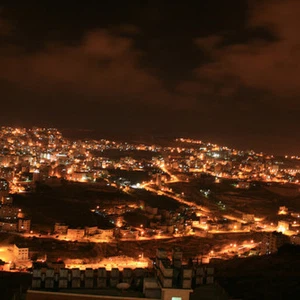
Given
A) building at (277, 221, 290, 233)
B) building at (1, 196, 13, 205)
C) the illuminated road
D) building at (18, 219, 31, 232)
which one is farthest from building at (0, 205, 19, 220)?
building at (277, 221, 290, 233)

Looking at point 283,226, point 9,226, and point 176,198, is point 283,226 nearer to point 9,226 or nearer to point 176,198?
point 176,198

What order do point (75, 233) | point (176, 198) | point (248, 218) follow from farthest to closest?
point (176, 198) → point (248, 218) → point (75, 233)

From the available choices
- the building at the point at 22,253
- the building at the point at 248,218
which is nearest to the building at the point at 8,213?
the building at the point at 22,253

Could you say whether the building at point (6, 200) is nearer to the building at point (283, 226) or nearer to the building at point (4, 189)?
the building at point (4, 189)

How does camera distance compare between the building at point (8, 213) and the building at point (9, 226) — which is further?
the building at point (8, 213)

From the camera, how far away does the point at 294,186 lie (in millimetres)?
44156

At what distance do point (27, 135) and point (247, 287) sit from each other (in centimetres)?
6961

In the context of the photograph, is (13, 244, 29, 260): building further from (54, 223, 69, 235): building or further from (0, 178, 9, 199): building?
(0, 178, 9, 199): building

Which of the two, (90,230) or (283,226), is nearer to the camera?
(90,230)

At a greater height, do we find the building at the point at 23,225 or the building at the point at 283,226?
the building at the point at 283,226

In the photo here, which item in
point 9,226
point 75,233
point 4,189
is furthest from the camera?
point 4,189

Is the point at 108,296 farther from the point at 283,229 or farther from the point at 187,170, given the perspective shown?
the point at 187,170

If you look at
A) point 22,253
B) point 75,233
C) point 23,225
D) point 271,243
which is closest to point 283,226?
point 271,243

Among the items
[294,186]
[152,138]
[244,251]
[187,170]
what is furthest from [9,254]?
[152,138]
